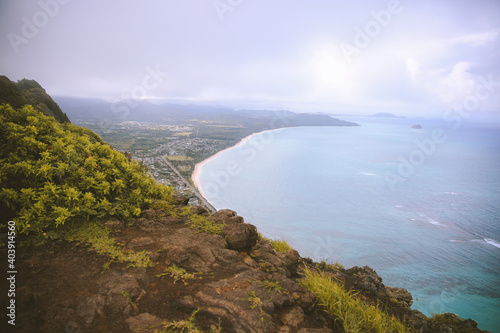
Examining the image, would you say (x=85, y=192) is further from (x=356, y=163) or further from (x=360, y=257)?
(x=356, y=163)

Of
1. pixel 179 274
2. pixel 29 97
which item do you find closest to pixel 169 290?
pixel 179 274

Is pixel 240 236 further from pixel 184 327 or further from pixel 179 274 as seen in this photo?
pixel 184 327

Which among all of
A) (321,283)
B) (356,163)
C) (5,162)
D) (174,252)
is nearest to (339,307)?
(321,283)

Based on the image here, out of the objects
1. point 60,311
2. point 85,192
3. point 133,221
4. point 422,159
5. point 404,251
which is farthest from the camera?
point 422,159

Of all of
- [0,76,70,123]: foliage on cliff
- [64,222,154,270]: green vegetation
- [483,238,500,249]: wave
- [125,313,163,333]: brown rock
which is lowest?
[483,238,500,249]: wave

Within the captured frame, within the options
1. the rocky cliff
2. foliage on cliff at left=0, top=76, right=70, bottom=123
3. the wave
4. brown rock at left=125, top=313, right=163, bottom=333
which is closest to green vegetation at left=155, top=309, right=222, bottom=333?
the rocky cliff

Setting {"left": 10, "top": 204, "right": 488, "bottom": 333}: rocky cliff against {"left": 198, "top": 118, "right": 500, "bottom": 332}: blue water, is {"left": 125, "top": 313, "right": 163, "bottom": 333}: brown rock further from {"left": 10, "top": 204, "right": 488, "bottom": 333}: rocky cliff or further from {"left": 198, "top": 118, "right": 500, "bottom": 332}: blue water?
{"left": 198, "top": 118, "right": 500, "bottom": 332}: blue water
